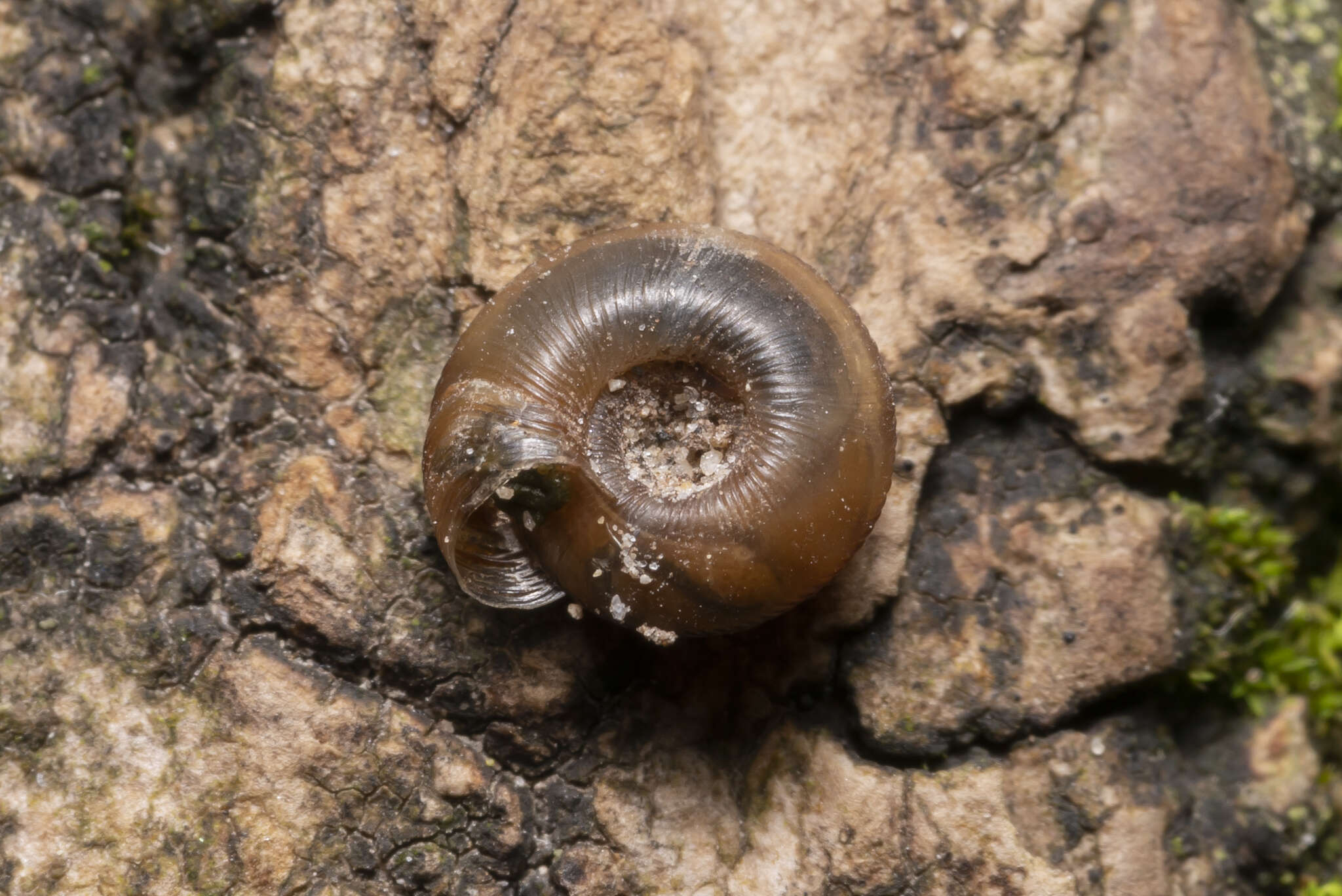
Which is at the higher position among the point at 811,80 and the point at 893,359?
the point at 811,80

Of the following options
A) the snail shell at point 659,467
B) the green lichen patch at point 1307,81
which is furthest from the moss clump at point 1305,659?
the snail shell at point 659,467

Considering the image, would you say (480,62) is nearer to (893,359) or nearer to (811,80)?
(811,80)

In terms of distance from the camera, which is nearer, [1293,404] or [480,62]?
[480,62]

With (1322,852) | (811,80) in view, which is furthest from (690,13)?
(1322,852)

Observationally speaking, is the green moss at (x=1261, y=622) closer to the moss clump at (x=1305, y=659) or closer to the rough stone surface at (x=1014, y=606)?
the moss clump at (x=1305, y=659)

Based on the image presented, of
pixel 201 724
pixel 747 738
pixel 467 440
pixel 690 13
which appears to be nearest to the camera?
pixel 467 440

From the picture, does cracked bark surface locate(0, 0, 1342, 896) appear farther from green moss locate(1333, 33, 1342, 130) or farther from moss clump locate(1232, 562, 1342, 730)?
green moss locate(1333, 33, 1342, 130)
